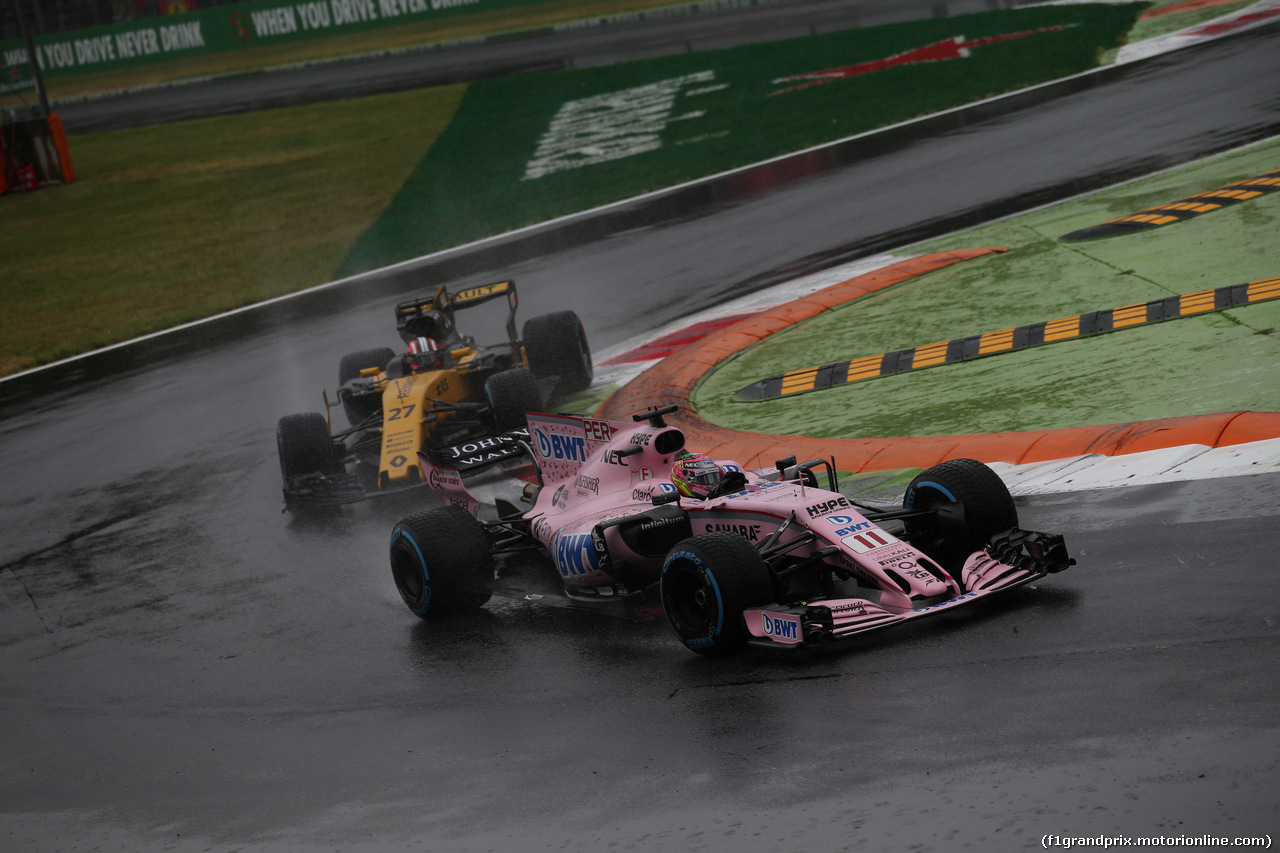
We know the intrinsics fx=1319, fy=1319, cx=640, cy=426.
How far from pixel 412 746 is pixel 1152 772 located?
394 cm

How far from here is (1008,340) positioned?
40.4ft

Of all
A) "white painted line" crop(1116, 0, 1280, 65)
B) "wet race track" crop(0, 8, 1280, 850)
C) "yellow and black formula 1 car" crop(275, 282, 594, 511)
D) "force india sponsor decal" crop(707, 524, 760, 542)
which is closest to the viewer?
"wet race track" crop(0, 8, 1280, 850)

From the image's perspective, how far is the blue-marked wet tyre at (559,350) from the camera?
14.8m

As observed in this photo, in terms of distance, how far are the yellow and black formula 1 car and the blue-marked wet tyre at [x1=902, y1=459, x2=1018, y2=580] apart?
18.3 feet

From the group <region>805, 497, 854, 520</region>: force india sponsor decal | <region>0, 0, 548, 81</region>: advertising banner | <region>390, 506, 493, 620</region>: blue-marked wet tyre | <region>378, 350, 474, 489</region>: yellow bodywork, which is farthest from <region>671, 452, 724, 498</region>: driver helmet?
<region>0, 0, 548, 81</region>: advertising banner

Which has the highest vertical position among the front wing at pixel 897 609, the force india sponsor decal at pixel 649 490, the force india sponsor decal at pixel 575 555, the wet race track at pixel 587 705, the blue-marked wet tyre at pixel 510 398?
the blue-marked wet tyre at pixel 510 398

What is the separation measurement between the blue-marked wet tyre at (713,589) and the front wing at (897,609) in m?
0.10

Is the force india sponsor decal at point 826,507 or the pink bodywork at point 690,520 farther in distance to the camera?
the force india sponsor decal at point 826,507

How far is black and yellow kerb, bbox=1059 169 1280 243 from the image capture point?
14.7 metres

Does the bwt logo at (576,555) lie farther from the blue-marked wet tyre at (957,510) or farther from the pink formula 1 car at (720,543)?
the blue-marked wet tyre at (957,510)

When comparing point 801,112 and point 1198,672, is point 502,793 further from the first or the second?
point 801,112

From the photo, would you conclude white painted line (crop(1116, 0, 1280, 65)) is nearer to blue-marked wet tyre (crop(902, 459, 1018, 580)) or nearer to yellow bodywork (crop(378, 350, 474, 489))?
yellow bodywork (crop(378, 350, 474, 489))

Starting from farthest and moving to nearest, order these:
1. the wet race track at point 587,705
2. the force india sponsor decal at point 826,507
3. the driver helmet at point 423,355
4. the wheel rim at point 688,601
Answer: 1. the driver helmet at point 423,355
2. the force india sponsor decal at point 826,507
3. the wheel rim at point 688,601
4. the wet race track at point 587,705

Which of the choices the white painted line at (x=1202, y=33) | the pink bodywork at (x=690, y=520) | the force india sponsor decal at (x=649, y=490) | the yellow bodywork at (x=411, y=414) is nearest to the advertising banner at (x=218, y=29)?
the white painted line at (x=1202, y=33)
